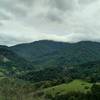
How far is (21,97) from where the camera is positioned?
5320 inches

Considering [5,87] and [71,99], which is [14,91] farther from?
[71,99]

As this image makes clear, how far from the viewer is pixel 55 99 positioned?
598 feet

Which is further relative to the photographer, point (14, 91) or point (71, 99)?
point (71, 99)

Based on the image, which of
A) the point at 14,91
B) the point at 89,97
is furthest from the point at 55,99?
the point at 14,91

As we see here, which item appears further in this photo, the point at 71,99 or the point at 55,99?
the point at 55,99

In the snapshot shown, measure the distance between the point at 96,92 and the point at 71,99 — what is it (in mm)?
19075

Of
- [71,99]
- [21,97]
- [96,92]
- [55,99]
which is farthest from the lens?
[55,99]

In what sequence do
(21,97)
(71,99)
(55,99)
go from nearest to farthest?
(21,97) → (71,99) → (55,99)

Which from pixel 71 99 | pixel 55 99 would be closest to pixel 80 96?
pixel 71 99

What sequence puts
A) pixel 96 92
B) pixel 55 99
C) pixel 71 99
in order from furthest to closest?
pixel 55 99, pixel 71 99, pixel 96 92

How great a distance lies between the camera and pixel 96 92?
155000 mm

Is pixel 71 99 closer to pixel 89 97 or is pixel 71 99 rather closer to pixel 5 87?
pixel 89 97

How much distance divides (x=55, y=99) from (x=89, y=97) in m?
31.5

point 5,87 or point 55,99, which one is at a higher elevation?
point 5,87
